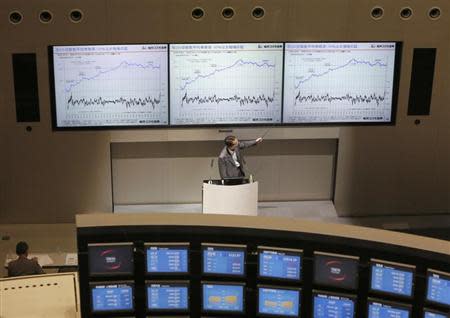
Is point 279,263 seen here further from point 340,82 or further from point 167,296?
point 340,82

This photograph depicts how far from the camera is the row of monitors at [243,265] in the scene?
3.83 meters

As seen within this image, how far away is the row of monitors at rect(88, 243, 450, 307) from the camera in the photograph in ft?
12.6

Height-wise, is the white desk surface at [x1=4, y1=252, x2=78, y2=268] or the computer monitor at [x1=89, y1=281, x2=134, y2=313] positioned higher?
the computer monitor at [x1=89, y1=281, x2=134, y2=313]

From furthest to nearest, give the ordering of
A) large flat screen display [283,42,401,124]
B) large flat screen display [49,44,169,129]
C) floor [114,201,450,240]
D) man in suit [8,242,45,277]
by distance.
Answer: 1. floor [114,201,450,240]
2. large flat screen display [283,42,401,124]
3. large flat screen display [49,44,169,129]
4. man in suit [8,242,45,277]

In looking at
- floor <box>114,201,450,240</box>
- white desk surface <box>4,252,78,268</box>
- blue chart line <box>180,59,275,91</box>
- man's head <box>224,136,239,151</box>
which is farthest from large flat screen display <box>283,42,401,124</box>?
white desk surface <box>4,252,78,268</box>

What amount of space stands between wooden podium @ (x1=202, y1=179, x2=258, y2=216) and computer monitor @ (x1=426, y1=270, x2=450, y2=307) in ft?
12.4

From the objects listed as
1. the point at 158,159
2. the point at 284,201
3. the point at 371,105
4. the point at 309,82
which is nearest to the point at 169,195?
the point at 158,159

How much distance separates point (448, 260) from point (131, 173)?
6141 mm

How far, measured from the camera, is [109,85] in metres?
8.74

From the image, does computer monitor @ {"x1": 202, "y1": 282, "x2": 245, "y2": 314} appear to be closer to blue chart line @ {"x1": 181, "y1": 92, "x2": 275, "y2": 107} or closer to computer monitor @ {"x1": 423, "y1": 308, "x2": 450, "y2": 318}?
computer monitor @ {"x1": 423, "y1": 308, "x2": 450, "y2": 318}

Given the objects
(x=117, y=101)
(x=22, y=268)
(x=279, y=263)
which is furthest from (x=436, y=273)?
(x=117, y=101)

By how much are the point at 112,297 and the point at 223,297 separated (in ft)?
2.32

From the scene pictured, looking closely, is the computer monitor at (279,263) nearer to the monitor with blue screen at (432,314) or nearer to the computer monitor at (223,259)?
the computer monitor at (223,259)

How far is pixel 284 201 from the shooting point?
376 inches
